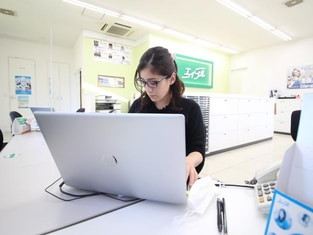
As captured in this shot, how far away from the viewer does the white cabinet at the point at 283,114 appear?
5.33m

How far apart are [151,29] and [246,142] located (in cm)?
344

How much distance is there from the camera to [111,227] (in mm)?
512

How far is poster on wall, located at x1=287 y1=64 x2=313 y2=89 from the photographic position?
17.0 feet

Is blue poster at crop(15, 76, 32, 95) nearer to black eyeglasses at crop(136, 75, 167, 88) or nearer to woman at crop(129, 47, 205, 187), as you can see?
woman at crop(129, 47, 205, 187)

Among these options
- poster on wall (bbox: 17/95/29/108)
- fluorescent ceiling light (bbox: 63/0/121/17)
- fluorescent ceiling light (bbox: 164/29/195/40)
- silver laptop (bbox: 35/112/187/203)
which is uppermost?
fluorescent ceiling light (bbox: 164/29/195/40)

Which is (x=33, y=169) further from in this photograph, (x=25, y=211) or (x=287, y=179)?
(x=287, y=179)

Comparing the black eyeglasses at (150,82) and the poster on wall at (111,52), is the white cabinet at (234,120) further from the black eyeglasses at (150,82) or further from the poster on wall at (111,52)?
the poster on wall at (111,52)

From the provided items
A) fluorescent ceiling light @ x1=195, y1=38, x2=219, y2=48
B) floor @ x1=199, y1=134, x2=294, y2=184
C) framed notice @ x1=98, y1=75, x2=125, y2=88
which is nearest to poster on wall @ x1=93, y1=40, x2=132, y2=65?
framed notice @ x1=98, y1=75, x2=125, y2=88

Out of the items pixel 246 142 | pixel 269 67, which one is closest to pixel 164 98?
pixel 246 142

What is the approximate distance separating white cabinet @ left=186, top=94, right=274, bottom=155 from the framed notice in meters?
2.67

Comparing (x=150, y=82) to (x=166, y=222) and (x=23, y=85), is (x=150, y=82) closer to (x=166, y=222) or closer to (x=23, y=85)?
(x=166, y=222)

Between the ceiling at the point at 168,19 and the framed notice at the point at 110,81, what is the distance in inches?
44.8

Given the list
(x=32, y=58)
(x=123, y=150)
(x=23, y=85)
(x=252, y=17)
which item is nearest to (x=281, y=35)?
(x=252, y=17)

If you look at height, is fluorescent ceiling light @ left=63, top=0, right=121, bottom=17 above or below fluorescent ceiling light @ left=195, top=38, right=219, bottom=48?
below
